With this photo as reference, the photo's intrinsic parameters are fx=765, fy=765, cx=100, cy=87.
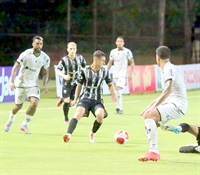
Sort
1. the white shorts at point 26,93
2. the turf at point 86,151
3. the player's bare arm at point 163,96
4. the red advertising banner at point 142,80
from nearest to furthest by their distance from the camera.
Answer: the turf at point 86,151 → the player's bare arm at point 163,96 → the white shorts at point 26,93 → the red advertising banner at point 142,80

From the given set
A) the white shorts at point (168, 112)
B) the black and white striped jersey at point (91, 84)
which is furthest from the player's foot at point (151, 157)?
the black and white striped jersey at point (91, 84)

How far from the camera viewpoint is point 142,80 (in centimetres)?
3075

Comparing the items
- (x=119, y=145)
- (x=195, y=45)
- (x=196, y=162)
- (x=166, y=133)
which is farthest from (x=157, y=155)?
(x=195, y=45)

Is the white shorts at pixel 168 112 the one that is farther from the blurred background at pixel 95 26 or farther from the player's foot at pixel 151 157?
the blurred background at pixel 95 26

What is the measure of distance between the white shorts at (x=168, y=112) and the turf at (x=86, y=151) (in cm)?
69

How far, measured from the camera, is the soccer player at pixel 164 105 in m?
11.9

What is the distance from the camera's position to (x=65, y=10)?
38969 millimetres

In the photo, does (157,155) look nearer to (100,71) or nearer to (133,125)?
(100,71)

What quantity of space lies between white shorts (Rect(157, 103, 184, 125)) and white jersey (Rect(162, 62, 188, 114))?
0.07 m

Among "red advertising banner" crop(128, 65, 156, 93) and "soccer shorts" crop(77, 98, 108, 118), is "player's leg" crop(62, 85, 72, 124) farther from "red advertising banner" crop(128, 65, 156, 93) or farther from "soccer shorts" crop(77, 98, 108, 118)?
"red advertising banner" crop(128, 65, 156, 93)

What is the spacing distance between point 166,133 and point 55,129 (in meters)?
2.62

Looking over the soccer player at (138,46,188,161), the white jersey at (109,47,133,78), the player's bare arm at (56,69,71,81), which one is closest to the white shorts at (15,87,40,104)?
the player's bare arm at (56,69,71,81)

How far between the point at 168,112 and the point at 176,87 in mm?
445

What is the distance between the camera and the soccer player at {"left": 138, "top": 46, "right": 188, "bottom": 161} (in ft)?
39.1
